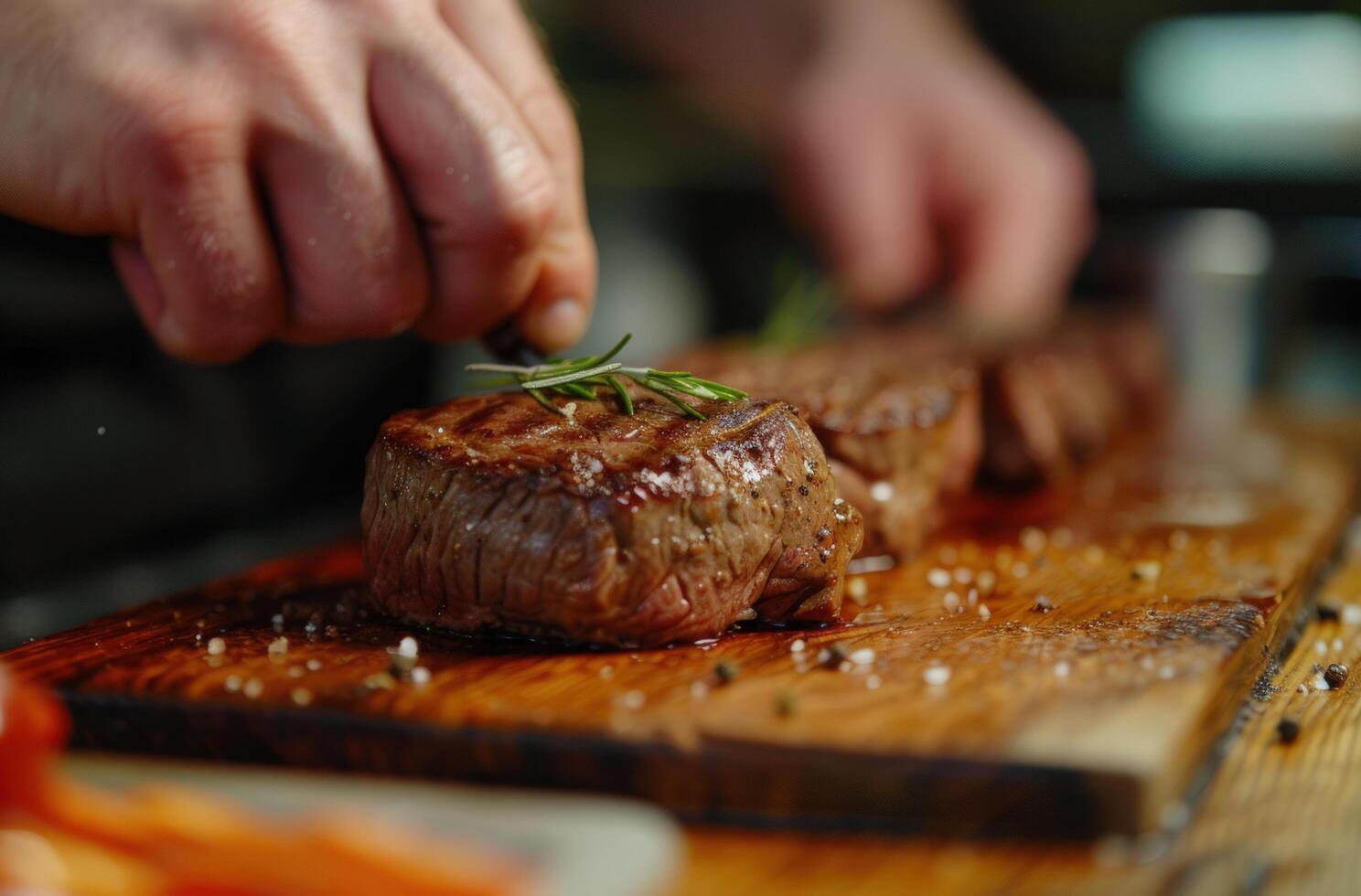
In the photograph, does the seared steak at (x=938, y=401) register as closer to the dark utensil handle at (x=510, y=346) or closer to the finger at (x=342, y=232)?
the dark utensil handle at (x=510, y=346)

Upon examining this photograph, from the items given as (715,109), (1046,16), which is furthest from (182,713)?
(1046,16)

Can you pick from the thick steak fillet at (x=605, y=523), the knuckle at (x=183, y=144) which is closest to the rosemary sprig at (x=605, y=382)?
the thick steak fillet at (x=605, y=523)

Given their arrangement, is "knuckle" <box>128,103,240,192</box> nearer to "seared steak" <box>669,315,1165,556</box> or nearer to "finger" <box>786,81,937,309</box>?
"seared steak" <box>669,315,1165,556</box>

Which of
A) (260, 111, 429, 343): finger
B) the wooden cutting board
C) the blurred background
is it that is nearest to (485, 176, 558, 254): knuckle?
(260, 111, 429, 343): finger

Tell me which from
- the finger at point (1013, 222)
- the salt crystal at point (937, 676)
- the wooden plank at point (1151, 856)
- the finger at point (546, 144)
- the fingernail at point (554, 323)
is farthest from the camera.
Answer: the finger at point (1013, 222)

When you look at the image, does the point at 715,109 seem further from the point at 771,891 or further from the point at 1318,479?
the point at 771,891

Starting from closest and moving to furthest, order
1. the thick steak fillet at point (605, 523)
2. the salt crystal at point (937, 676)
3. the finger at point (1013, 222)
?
the salt crystal at point (937, 676) → the thick steak fillet at point (605, 523) → the finger at point (1013, 222)
